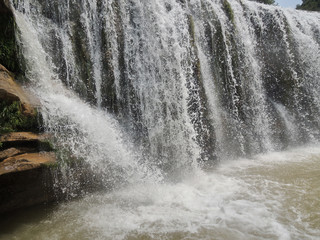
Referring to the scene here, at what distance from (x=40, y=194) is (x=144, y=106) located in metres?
→ 2.92

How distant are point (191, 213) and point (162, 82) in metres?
3.39

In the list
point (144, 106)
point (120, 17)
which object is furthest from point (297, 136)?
point (120, 17)

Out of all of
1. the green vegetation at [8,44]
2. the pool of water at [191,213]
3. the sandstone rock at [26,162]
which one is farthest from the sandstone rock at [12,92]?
the pool of water at [191,213]

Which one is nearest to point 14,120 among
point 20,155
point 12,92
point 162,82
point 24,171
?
point 12,92

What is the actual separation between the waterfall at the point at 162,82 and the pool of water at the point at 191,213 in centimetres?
81

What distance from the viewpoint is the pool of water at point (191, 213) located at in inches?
128

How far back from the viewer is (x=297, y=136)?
28.1 ft

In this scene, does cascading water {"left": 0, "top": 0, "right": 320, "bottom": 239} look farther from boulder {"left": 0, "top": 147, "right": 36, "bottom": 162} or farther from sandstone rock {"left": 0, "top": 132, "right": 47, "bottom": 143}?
boulder {"left": 0, "top": 147, "right": 36, "bottom": 162}

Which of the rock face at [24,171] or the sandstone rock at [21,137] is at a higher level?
the sandstone rock at [21,137]

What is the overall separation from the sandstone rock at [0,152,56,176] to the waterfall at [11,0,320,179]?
0.33m

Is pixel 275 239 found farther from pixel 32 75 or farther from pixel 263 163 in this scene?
pixel 32 75

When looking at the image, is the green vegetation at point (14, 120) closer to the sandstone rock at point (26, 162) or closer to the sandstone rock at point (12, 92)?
the sandstone rock at point (12, 92)

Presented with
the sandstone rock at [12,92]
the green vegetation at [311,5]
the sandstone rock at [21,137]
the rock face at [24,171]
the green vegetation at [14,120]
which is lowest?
the rock face at [24,171]

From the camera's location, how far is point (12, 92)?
3924 millimetres
